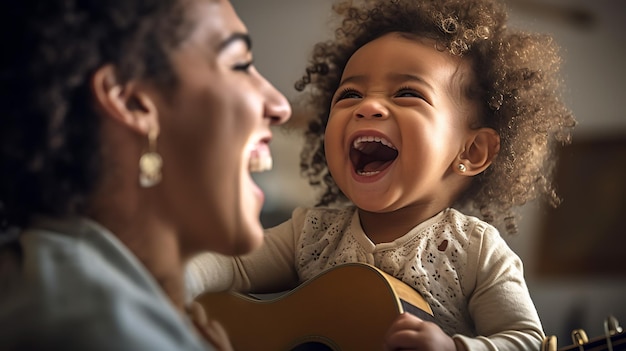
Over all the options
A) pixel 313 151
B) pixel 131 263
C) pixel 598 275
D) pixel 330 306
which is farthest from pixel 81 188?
pixel 598 275

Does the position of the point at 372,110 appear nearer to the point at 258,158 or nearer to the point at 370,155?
the point at 370,155

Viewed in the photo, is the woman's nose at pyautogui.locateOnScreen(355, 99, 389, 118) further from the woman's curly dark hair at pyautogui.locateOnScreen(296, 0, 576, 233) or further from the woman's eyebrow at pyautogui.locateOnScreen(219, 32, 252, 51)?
the woman's eyebrow at pyautogui.locateOnScreen(219, 32, 252, 51)

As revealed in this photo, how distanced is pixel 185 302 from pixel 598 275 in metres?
1.55

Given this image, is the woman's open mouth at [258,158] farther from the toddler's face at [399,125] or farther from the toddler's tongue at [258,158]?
the toddler's face at [399,125]

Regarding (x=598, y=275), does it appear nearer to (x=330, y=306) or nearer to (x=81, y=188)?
(x=330, y=306)

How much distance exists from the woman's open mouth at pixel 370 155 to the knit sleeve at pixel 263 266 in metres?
0.17

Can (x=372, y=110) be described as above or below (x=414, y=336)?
above

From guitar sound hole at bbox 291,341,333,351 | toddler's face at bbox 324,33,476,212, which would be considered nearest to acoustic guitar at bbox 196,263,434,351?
guitar sound hole at bbox 291,341,333,351

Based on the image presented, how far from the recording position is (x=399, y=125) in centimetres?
107

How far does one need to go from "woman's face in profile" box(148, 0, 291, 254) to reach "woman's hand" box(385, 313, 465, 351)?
247 millimetres

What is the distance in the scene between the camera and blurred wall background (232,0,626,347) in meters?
1.96

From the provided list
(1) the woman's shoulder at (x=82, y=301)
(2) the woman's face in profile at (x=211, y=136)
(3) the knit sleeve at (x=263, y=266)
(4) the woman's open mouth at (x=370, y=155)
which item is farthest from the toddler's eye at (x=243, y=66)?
(3) the knit sleeve at (x=263, y=266)

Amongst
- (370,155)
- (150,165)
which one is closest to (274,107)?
(150,165)

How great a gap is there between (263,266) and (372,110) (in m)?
0.34
